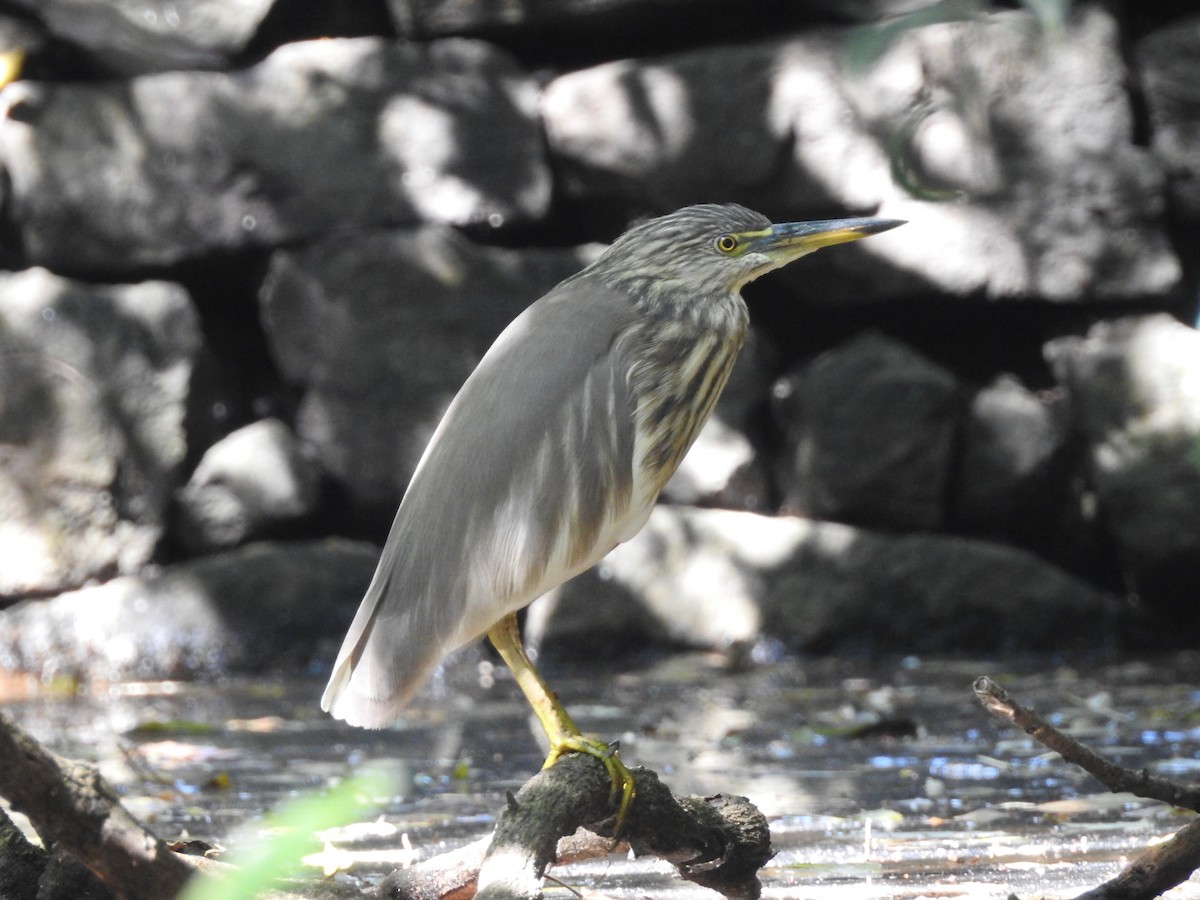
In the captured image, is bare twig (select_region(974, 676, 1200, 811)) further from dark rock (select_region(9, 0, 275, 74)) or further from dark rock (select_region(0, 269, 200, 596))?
dark rock (select_region(9, 0, 275, 74))

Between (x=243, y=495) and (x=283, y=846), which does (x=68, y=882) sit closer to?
(x=283, y=846)

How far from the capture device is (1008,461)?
6570mm

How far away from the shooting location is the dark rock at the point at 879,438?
6.48 meters

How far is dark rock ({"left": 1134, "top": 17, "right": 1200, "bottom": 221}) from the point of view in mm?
6453

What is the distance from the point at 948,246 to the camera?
650 cm

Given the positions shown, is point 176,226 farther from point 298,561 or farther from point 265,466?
point 298,561

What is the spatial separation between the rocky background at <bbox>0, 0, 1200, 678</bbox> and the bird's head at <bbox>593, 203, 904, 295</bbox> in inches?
129

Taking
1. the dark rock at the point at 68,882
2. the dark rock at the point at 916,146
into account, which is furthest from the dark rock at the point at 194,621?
the dark rock at the point at 68,882

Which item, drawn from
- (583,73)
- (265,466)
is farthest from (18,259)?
(583,73)

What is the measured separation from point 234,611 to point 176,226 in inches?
64.5

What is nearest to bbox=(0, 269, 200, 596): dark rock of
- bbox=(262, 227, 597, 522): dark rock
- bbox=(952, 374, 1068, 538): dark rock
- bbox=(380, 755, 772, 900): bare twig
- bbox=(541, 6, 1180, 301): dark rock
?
bbox=(262, 227, 597, 522): dark rock

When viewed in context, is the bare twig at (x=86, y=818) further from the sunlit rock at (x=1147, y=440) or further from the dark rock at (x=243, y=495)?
the sunlit rock at (x=1147, y=440)

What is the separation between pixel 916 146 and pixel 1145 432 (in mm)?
1451

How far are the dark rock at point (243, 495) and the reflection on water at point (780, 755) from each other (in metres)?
0.81
